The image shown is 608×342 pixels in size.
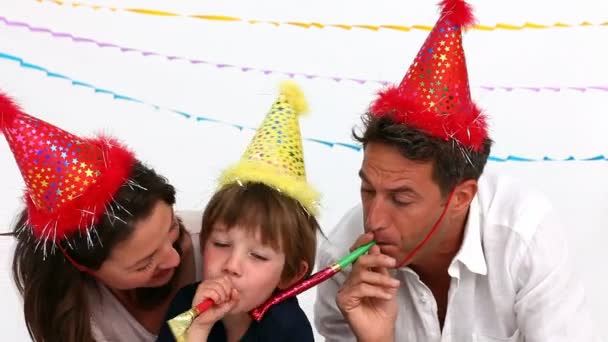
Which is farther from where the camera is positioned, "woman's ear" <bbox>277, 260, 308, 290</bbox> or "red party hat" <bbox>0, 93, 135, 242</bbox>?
"woman's ear" <bbox>277, 260, 308, 290</bbox>

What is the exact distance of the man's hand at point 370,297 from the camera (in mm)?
1201

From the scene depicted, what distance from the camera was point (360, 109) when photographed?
6.98 feet

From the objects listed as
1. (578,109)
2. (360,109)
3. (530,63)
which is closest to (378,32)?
(360,109)

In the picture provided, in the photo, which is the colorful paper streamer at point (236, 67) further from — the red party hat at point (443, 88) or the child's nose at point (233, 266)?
the child's nose at point (233, 266)

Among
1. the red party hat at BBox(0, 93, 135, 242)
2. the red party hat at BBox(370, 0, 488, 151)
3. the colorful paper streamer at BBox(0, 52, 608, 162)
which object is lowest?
the red party hat at BBox(0, 93, 135, 242)

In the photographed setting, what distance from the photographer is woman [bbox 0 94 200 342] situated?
1.06 m

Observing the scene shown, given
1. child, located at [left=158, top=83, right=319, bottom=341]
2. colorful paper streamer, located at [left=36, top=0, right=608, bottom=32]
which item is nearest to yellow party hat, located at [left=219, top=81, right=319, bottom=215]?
child, located at [left=158, top=83, right=319, bottom=341]

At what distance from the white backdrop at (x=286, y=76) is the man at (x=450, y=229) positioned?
2.21 feet

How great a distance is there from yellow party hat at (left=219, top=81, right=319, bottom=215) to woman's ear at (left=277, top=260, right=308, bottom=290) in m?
0.10

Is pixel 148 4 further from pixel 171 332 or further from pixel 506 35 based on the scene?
pixel 171 332

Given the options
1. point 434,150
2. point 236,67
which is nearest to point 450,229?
point 434,150

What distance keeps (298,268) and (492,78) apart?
1.18 meters

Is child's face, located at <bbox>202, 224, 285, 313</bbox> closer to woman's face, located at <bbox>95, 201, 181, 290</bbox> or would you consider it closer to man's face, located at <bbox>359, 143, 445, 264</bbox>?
woman's face, located at <bbox>95, 201, 181, 290</bbox>

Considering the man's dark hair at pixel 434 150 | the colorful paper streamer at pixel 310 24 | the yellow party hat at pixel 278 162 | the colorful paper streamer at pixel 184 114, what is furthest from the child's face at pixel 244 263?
the colorful paper streamer at pixel 310 24
